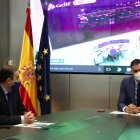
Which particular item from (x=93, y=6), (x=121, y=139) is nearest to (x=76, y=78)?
(x=93, y=6)

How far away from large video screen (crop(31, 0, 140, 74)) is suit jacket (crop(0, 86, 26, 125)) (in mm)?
2189

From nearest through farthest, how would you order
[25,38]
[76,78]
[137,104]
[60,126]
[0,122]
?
[60,126]
[0,122]
[137,104]
[25,38]
[76,78]

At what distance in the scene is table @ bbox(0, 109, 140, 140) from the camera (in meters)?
2.46

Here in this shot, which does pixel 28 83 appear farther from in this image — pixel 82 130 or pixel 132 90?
pixel 82 130

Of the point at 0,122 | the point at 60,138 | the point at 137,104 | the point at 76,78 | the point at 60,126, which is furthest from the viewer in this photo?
the point at 76,78

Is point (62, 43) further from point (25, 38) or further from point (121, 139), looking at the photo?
point (121, 139)

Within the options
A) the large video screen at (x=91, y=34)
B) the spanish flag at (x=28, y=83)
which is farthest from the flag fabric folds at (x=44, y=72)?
the large video screen at (x=91, y=34)

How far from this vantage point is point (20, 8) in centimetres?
596

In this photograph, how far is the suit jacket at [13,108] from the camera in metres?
3.16

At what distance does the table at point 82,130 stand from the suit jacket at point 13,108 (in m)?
0.18

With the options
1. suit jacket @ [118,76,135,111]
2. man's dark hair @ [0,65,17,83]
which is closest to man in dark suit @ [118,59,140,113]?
suit jacket @ [118,76,135,111]

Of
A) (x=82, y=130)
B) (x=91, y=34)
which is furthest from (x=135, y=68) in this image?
(x=82, y=130)

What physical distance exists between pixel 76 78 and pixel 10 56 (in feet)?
4.13

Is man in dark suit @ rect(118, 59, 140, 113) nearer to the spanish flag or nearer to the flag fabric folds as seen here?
the flag fabric folds
